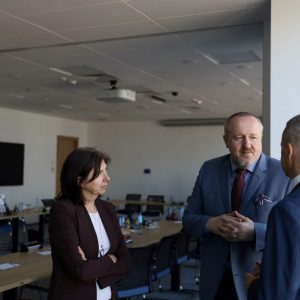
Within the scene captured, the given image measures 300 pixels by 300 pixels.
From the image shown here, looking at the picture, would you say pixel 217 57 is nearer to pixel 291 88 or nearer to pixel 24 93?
pixel 291 88

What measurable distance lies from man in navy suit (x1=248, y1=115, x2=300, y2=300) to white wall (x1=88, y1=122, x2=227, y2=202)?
11.8 metres

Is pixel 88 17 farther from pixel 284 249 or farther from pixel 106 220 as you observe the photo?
pixel 284 249

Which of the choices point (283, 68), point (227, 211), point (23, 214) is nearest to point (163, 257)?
point (283, 68)

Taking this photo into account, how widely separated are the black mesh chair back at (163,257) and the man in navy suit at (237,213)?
217cm

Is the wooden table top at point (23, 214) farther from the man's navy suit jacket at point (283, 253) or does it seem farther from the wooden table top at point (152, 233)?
the man's navy suit jacket at point (283, 253)

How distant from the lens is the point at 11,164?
1143 centimetres

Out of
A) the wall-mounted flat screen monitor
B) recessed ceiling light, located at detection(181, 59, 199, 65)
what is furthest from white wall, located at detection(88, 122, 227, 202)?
recessed ceiling light, located at detection(181, 59, 199, 65)

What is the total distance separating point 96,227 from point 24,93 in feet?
23.5

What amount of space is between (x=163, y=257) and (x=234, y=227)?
9.05 feet

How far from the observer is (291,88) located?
344 cm

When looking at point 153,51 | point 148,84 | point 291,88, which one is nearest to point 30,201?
point 148,84

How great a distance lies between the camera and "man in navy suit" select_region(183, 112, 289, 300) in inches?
80.5

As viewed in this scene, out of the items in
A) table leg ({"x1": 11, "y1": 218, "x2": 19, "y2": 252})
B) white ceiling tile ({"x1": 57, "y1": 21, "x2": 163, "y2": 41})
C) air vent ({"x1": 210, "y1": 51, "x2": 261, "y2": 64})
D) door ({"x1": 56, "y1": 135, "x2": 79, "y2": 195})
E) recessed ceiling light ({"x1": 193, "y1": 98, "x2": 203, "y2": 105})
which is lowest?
table leg ({"x1": 11, "y1": 218, "x2": 19, "y2": 252})

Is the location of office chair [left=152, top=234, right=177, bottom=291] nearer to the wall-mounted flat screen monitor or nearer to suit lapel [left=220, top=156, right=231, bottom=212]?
suit lapel [left=220, top=156, right=231, bottom=212]
